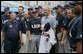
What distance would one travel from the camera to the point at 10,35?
12.3 metres

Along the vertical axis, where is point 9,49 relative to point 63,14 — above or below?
below

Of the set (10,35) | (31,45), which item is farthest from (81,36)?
(31,45)

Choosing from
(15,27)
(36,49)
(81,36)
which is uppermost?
(81,36)

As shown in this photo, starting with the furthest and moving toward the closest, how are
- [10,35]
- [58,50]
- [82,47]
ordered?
1. [58,50]
2. [10,35]
3. [82,47]

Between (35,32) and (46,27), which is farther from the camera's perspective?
(35,32)

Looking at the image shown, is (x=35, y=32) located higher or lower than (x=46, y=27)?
lower

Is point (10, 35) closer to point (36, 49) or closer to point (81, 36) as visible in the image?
point (36, 49)

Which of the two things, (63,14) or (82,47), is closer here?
(82,47)

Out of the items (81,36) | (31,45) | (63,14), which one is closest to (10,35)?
(31,45)

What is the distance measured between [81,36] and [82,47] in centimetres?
21

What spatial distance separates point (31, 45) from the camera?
44.0 ft

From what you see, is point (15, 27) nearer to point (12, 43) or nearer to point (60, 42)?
point (12, 43)

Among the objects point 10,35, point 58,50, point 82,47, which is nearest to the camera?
point 82,47

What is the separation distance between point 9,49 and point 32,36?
0.97m
